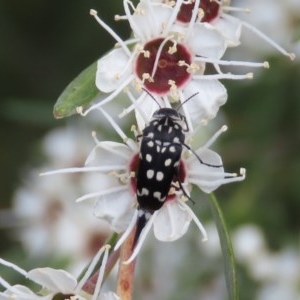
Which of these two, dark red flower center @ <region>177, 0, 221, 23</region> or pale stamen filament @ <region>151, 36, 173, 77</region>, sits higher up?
dark red flower center @ <region>177, 0, 221, 23</region>

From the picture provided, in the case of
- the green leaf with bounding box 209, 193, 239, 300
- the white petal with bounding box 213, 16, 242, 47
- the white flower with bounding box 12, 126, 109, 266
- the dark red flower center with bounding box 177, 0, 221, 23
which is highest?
the dark red flower center with bounding box 177, 0, 221, 23

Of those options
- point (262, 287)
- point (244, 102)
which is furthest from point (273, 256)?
point (244, 102)

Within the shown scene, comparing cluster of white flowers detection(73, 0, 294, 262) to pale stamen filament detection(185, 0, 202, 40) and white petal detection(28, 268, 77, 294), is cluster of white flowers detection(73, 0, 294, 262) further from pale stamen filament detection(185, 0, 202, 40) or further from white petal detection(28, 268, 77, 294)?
white petal detection(28, 268, 77, 294)

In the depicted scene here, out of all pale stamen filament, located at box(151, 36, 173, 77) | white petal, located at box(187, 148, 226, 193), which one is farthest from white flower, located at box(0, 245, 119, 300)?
pale stamen filament, located at box(151, 36, 173, 77)

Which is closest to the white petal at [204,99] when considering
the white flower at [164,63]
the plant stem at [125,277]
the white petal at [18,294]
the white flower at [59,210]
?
the white flower at [164,63]

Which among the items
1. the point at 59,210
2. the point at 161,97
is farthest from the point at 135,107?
the point at 59,210

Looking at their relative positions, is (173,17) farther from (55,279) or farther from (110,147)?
(55,279)
